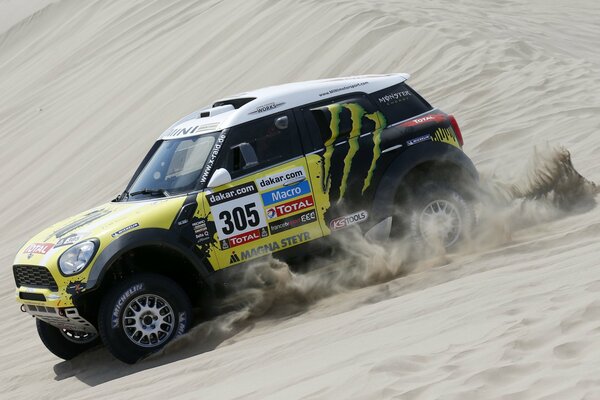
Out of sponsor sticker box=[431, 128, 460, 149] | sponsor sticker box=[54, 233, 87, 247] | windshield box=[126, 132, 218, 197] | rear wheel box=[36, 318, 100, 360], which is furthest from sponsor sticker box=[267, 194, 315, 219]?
rear wheel box=[36, 318, 100, 360]

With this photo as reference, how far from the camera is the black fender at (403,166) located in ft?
27.3

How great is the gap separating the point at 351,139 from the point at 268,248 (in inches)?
48.3

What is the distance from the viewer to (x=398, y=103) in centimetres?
876

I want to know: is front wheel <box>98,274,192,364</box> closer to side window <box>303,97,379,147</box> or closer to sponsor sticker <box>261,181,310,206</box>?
sponsor sticker <box>261,181,310,206</box>

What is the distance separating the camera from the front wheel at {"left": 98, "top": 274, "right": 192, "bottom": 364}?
7414 millimetres

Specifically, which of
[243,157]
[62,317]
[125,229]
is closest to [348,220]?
[243,157]

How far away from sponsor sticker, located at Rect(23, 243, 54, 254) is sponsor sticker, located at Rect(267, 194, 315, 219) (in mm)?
1771

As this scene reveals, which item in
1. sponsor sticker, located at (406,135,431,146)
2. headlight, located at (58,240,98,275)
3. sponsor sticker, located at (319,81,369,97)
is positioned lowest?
sponsor sticker, located at (406,135,431,146)

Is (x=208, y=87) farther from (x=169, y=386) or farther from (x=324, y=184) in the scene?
(x=169, y=386)

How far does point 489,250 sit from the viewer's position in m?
8.43

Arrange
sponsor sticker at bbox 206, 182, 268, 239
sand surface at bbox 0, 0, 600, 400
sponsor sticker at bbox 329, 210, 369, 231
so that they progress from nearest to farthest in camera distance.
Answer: sand surface at bbox 0, 0, 600, 400 → sponsor sticker at bbox 206, 182, 268, 239 → sponsor sticker at bbox 329, 210, 369, 231

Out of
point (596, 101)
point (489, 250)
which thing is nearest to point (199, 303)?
point (489, 250)

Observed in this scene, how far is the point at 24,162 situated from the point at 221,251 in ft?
37.2

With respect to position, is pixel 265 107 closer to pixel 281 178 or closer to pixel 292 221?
pixel 281 178
